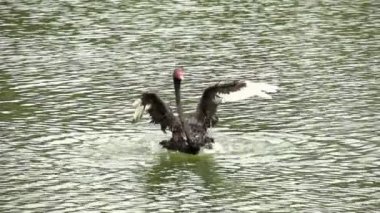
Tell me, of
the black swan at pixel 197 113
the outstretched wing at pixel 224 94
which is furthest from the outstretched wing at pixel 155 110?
the outstretched wing at pixel 224 94

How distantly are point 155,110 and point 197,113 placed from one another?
696 mm

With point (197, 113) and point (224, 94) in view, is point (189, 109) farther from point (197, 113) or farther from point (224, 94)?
point (224, 94)

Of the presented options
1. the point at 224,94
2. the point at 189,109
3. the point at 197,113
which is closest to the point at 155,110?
the point at 197,113

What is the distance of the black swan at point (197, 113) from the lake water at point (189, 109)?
10.3 inches

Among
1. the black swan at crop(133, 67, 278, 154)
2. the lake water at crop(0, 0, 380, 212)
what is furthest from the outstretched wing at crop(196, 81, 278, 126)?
the lake water at crop(0, 0, 380, 212)

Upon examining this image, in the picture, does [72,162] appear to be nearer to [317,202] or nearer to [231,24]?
[317,202]

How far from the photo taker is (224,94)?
1867cm

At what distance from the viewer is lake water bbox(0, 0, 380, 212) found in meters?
16.2

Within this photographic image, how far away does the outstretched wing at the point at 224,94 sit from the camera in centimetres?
1847

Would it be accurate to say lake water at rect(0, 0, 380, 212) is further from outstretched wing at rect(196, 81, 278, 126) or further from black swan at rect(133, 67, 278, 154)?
outstretched wing at rect(196, 81, 278, 126)

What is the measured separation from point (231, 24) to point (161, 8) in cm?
462

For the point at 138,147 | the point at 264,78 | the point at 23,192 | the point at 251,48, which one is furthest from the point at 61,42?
the point at 23,192

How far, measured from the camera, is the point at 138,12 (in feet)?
122

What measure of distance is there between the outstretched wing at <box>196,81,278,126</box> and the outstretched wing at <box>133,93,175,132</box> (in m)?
0.50
